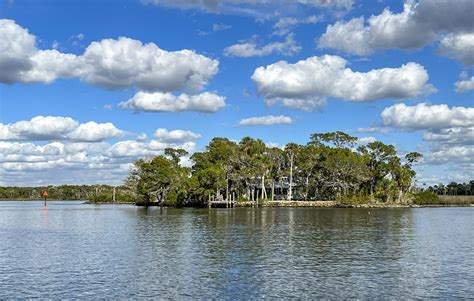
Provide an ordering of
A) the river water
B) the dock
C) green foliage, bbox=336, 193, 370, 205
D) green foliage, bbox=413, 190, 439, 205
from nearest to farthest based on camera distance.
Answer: the river water
the dock
green foliage, bbox=336, 193, 370, 205
green foliage, bbox=413, 190, 439, 205

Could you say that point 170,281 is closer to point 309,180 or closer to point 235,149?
point 235,149

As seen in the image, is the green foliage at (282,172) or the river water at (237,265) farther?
the green foliage at (282,172)

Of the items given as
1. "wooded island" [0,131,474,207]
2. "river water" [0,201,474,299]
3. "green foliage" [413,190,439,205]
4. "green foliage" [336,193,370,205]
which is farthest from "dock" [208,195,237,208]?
"river water" [0,201,474,299]

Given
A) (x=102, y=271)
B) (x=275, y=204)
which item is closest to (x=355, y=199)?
(x=275, y=204)

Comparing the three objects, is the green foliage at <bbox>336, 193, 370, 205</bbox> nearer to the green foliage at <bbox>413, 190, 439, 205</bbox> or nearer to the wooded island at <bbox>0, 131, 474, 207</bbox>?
the wooded island at <bbox>0, 131, 474, 207</bbox>

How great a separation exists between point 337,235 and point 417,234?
32.0ft

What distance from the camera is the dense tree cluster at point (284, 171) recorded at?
127562 mm

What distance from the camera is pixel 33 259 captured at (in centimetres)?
3588

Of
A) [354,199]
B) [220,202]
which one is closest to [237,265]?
[220,202]

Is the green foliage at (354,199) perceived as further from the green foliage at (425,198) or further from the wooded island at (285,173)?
the green foliage at (425,198)

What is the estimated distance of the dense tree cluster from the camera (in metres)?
128

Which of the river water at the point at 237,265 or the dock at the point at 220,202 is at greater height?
the dock at the point at 220,202

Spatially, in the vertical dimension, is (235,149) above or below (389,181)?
above

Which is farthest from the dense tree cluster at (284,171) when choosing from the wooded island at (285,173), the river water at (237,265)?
the river water at (237,265)
